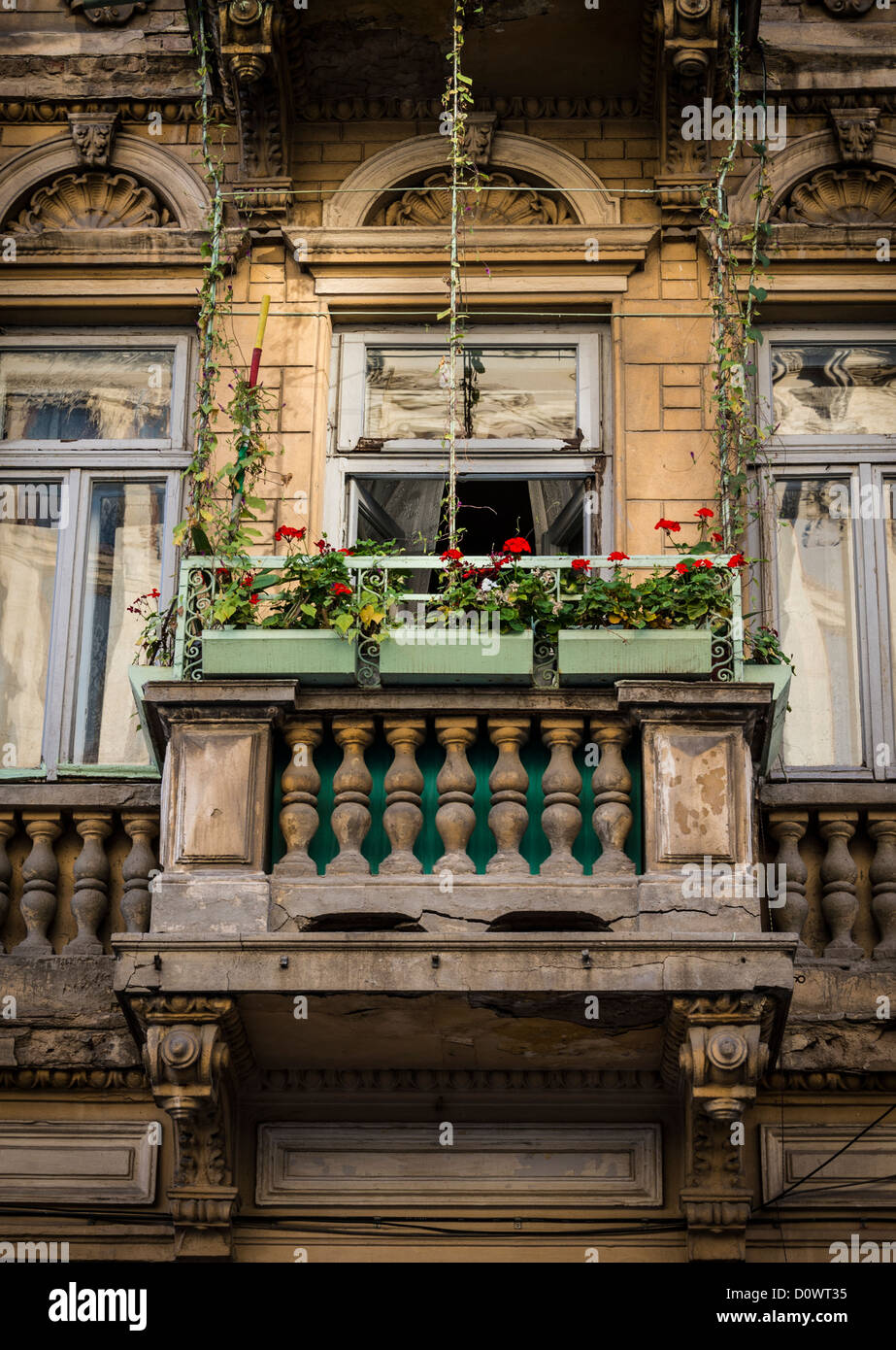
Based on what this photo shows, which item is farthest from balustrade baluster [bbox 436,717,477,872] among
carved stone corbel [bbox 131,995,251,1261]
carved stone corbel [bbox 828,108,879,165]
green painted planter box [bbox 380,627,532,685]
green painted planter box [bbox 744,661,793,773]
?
carved stone corbel [bbox 828,108,879,165]

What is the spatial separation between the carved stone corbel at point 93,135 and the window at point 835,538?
3.55 meters

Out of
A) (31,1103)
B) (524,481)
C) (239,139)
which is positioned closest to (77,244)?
(239,139)

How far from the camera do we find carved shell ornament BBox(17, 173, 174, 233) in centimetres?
1133

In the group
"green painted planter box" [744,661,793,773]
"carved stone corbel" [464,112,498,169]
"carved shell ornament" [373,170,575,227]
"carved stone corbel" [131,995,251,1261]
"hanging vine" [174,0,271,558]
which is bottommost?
"carved stone corbel" [131,995,251,1261]

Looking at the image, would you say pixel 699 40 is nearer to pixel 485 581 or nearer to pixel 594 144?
pixel 594 144

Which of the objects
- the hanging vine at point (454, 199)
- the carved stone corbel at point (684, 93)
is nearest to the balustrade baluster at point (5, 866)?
the hanging vine at point (454, 199)

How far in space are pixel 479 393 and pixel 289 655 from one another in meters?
2.73

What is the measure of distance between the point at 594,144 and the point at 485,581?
3375 millimetres

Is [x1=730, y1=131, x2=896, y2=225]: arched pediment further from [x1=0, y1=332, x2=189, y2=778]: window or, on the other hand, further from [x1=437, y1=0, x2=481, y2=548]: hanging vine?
[x1=0, y1=332, x2=189, y2=778]: window

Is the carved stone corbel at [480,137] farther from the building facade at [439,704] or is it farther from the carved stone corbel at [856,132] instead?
the carved stone corbel at [856,132]

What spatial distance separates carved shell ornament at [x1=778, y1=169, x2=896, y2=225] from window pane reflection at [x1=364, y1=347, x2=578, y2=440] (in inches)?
55.2

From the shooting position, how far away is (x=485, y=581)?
29.5 feet

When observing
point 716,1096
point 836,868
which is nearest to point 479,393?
point 836,868
